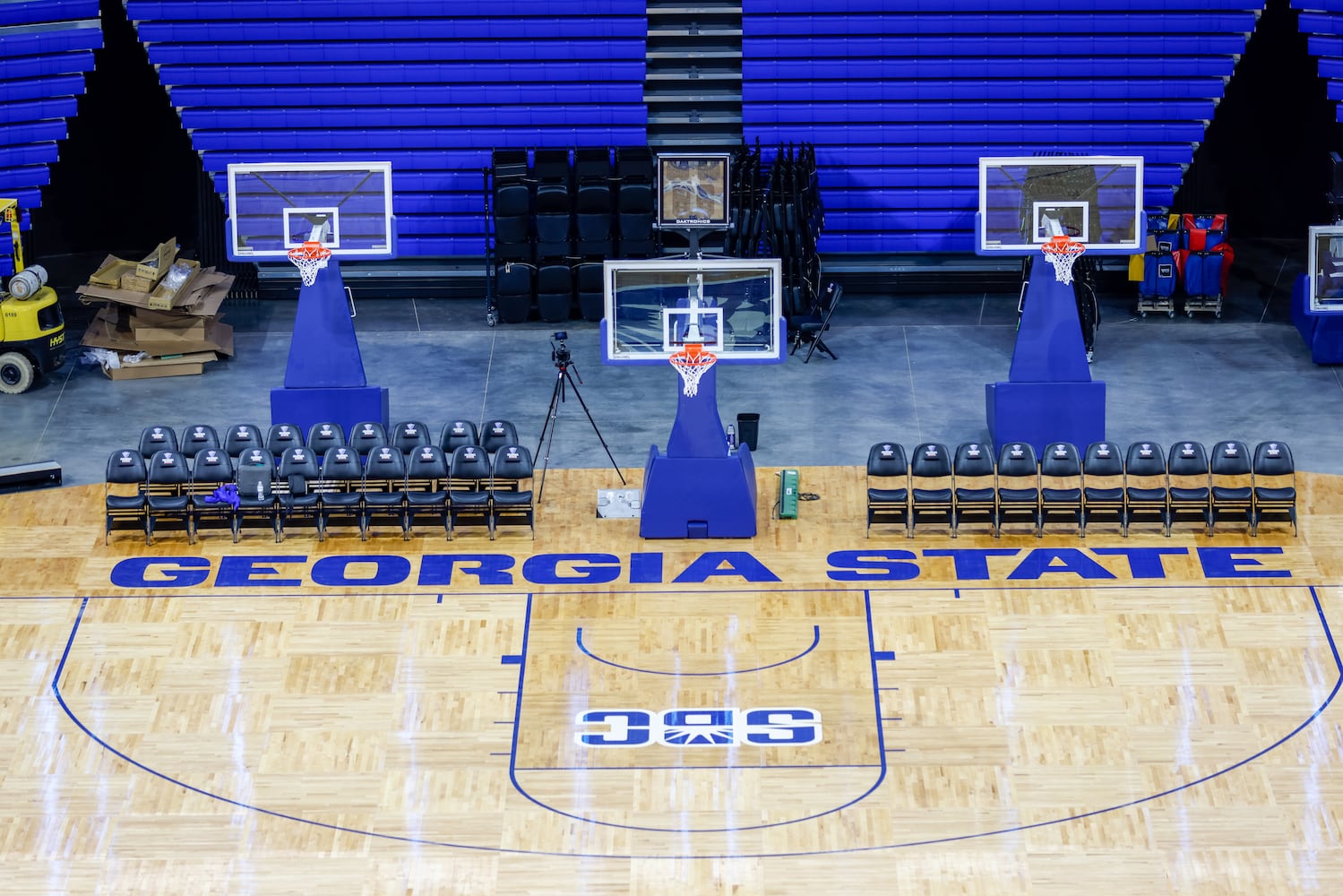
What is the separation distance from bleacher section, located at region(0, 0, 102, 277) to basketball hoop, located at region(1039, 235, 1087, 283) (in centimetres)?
1238

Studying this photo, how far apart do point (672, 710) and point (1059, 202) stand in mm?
8236

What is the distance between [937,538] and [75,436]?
9703 millimetres

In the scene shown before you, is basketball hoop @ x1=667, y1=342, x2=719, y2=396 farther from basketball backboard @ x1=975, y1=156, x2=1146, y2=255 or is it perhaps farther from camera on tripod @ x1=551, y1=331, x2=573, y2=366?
basketball backboard @ x1=975, y1=156, x2=1146, y2=255

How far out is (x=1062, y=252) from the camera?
21.4 meters

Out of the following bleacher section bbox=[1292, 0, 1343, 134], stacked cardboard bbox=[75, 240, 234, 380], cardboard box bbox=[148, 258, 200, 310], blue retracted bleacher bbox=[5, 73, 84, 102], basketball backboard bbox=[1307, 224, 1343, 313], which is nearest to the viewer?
basketball backboard bbox=[1307, 224, 1343, 313]

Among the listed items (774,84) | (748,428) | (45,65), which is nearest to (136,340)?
(45,65)

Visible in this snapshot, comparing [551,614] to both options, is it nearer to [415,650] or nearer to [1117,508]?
[415,650]

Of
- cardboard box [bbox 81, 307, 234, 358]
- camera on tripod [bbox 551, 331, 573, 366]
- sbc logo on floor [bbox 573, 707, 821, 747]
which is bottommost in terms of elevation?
sbc logo on floor [bbox 573, 707, 821, 747]

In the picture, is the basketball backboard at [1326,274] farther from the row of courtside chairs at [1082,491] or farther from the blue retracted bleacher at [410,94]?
the blue retracted bleacher at [410,94]

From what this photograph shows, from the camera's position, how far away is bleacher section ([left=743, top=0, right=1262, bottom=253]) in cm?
2605

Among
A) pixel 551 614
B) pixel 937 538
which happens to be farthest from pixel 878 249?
pixel 551 614

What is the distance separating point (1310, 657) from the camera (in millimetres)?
17500

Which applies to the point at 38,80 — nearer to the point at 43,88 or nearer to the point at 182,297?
the point at 43,88

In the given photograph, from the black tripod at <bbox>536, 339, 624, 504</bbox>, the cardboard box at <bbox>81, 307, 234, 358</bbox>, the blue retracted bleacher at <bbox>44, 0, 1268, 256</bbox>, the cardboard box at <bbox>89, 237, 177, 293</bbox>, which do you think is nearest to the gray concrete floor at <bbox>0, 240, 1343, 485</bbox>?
the black tripod at <bbox>536, 339, 624, 504</bbox>
